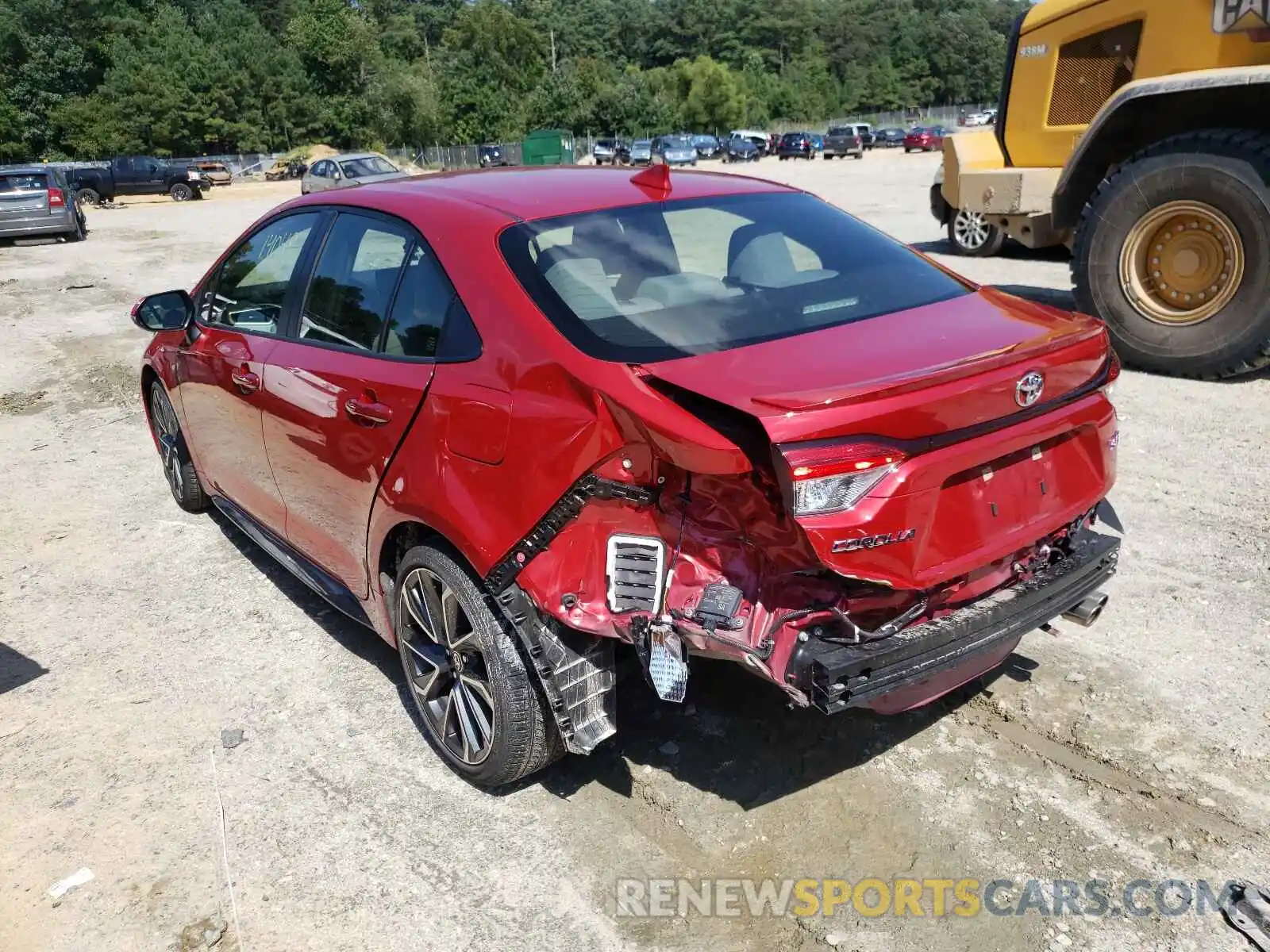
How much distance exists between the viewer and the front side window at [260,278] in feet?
13.1

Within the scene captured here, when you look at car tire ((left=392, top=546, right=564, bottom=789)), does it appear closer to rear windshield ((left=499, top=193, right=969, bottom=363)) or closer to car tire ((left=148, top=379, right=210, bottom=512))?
rear windshield ((left=499, top=193, right=969, bottom=363))

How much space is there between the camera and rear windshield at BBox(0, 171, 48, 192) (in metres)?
21.2

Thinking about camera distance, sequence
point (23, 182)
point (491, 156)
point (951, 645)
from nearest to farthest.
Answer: point (951, 645), point (23, 182), point (491, 156)

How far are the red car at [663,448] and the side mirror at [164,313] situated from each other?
96cm

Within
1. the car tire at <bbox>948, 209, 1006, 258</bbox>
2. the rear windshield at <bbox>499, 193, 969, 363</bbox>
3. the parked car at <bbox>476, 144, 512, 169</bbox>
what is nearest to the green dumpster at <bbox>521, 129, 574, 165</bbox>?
the parked car at <bbox>476, 144, 512, 169</bbox>

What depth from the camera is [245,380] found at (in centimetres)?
407

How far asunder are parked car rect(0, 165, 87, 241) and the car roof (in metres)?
21.0

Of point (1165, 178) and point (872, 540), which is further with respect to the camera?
point (1165, 178)

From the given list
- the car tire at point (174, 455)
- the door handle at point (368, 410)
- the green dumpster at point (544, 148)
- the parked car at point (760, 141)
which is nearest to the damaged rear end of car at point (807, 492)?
the door handle at point (368, 410)

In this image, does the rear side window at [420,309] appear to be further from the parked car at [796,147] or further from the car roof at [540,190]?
the parked car at [796,147]

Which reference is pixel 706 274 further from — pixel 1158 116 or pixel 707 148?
pixel 707 148

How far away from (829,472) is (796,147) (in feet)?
174

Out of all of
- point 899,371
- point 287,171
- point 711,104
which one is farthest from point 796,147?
point 899,371

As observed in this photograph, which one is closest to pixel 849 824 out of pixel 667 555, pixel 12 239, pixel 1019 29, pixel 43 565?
pixel 667 555
